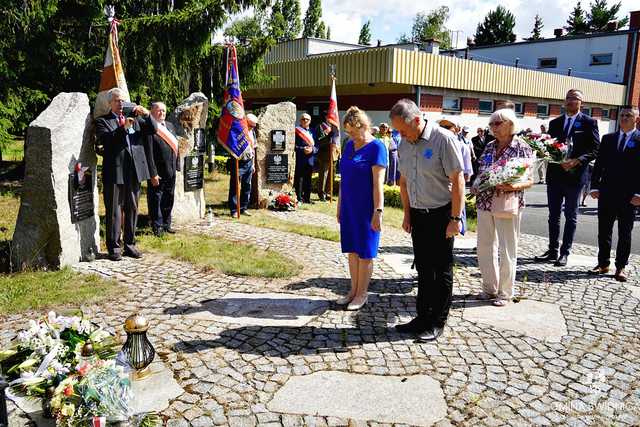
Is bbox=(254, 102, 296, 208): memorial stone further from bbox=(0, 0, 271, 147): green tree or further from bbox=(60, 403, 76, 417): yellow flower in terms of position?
bbox=(60, 403, 76, 417): yellow flower

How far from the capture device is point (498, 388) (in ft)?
12.1

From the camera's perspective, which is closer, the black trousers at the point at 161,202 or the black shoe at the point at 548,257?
the black shoe at the point at 548,257

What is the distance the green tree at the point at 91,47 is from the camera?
10.9 metres

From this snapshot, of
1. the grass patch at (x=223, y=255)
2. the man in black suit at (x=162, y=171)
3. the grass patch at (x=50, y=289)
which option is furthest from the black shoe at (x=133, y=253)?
the man in black suit at (x=162, y=171)

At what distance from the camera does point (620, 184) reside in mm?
6375

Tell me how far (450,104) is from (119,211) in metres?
17.0

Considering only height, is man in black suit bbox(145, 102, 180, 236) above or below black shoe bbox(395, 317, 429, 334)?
above

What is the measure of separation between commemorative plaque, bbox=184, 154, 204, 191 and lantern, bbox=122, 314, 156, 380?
594 cm

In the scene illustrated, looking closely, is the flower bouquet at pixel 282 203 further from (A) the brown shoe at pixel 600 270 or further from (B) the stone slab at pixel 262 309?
(A) the brown shoe at pixel 600 270

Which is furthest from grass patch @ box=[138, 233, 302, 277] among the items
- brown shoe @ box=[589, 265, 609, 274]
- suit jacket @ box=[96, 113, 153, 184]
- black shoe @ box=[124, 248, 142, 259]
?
brown shoe @ box=[589, 265, 609, 274]

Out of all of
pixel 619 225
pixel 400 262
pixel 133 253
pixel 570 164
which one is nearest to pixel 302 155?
pixel 400 262

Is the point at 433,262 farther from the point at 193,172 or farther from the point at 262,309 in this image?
the point at 193,172

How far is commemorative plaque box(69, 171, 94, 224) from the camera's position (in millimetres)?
6262

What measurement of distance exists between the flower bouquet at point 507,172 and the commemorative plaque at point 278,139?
6.49 meters
